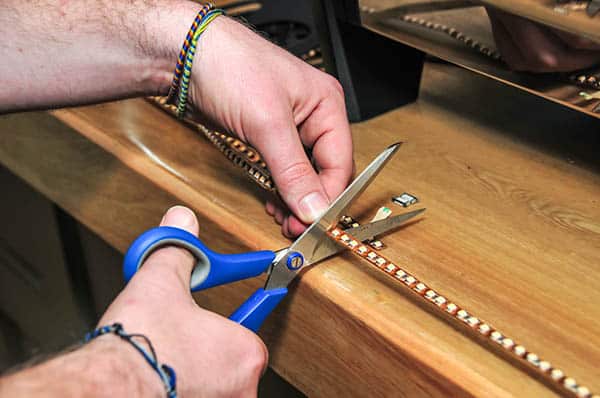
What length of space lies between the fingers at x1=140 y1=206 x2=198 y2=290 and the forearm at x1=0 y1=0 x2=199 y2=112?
0.18 m

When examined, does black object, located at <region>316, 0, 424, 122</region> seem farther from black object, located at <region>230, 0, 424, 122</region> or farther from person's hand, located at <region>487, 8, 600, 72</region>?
person's hand, located at <region>487, 8, 600, 72</region>

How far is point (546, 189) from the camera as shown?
59 cm

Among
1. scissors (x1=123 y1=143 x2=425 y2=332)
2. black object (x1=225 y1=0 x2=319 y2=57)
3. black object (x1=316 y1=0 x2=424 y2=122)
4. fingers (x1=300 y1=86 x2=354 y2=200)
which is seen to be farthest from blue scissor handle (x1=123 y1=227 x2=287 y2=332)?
black object (x1=225 y1=0 x2=319 y2=57)

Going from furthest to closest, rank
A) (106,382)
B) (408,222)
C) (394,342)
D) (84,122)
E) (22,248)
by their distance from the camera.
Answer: (22,248) < (84,122) < (408,222) < (394,342) < (106,382)

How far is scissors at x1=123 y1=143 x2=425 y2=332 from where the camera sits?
405mm

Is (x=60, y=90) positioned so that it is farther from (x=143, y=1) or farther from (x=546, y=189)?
(x=546, y=189)

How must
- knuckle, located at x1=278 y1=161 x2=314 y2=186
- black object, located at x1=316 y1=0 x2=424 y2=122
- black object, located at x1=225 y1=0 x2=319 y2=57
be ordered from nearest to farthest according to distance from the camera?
1. knuckle, located at x1=278 y1=161 x2=314 y2=186
2. black object, located at x1=316 y1=0 x2=424 y2=122
3. black object, located at x1=225 y1=0 x2=319 y2=57

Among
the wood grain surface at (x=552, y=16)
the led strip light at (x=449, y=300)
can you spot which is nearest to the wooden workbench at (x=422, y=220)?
the led strip light at (x=449, y=300)

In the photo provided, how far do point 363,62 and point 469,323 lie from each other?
0.33 metres

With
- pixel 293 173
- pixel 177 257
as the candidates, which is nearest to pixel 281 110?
pixel 293 173

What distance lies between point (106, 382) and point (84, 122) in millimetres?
383

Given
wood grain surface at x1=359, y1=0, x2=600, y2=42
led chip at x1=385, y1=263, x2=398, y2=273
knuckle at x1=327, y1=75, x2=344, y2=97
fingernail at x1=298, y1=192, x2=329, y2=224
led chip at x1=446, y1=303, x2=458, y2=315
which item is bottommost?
led chip at x1=446, y1=303, x2=458, y2=315

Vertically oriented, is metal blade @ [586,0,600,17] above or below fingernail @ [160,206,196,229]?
above

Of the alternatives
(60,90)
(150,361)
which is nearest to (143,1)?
(60,90)
